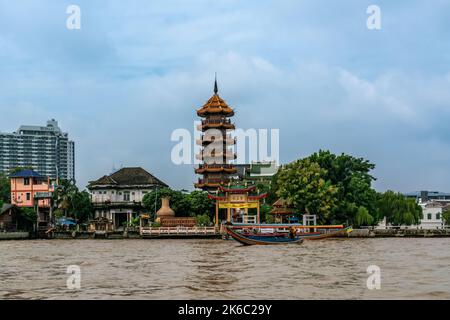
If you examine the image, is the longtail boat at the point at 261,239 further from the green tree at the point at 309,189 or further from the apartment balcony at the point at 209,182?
the apartment balcony at the point at 209,182

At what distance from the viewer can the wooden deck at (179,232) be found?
173ft

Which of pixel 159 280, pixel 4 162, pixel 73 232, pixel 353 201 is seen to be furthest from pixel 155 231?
pixel 4 162

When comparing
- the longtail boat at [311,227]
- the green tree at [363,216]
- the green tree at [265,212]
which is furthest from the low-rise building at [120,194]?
the longtail boat at [311,227]

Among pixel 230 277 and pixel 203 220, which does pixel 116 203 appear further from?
pixel 230 277

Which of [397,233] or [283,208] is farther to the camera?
[397,233]

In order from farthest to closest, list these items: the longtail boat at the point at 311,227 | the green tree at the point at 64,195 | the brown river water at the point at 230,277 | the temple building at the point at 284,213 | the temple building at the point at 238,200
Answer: the green tree at the point at 64,195
the temple building at the point at 238,200
the temple building at the point at 284,213
the longtail boat at the point at 311,227
the brown river water at the point at 230,277

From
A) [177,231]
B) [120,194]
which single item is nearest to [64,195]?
[120,194]

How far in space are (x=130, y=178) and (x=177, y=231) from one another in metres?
19.8

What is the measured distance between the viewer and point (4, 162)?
5399 inches

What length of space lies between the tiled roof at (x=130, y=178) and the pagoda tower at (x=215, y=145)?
6224 millimetres

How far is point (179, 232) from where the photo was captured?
53125 mm

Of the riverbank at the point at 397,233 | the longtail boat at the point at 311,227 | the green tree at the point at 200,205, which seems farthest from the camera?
the green tree at the point at 200,205

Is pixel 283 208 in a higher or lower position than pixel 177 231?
higher

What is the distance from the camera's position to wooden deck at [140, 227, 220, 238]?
52.8 meters
